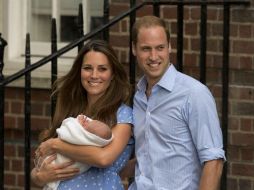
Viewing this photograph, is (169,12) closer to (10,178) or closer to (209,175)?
(10,178)

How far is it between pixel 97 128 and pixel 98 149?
0.11m

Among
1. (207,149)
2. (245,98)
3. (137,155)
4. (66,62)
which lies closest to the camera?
(207,149)

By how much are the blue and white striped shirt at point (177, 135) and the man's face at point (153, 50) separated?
51 millimetres

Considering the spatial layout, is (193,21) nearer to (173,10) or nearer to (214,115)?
(173,10)

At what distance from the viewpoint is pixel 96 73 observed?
140 inches

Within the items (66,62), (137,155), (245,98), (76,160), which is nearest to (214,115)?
(137,155)

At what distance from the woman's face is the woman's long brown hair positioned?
0.08 feet

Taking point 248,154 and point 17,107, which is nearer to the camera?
point 248,154

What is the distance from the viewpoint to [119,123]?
3504 mm

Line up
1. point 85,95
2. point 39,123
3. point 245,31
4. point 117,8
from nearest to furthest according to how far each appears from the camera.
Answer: point 85,95
point 245,31
point 117,8
point 39,123

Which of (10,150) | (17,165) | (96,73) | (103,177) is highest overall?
(96,73)

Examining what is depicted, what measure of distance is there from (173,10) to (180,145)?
6.00 feet

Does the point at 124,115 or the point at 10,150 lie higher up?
the point at 124,115

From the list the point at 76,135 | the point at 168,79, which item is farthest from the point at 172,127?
the point at 76,135
